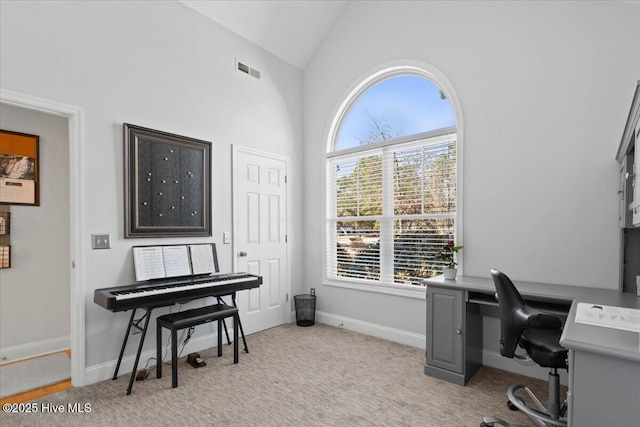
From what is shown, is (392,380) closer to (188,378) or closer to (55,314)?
(188,378)

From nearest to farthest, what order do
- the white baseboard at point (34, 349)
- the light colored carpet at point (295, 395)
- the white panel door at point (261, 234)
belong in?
the light colored carpet at point (295, 395), the white baseboard at point (34, 349), the white panel door at point (261, 234)

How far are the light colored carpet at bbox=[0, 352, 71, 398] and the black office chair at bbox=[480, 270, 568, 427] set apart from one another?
10.8 feet

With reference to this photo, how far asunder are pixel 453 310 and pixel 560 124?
5.73ft

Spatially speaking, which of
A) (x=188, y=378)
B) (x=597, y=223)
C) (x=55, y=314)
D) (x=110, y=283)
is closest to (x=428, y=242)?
(x=597, y=223)

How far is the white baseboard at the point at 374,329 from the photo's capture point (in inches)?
139

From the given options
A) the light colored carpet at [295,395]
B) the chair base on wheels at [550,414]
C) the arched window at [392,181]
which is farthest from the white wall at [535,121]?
the chair base on wheels at [550,414]

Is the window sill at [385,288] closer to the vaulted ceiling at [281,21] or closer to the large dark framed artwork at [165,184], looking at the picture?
the large dark framed artwork at [165,184]

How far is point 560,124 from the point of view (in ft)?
9.07

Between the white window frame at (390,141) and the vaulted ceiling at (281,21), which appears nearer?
the white window frame at (390,141)

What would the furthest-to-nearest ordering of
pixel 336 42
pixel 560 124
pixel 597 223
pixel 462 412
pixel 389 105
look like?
pixel 336 42, pixel 389 105, pixel 560 124, pixel 597 223, pixel 462 412

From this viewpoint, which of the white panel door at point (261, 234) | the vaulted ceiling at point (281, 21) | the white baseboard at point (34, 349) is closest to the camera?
the white baseboard at point (34, 349)

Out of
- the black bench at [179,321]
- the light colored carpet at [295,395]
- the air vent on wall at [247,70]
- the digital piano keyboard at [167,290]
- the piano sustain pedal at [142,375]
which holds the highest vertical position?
the air vent on wall at [247,70]

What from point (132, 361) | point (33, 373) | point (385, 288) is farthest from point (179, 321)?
point (385, 288)

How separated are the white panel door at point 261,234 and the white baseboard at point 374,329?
1.73ft
